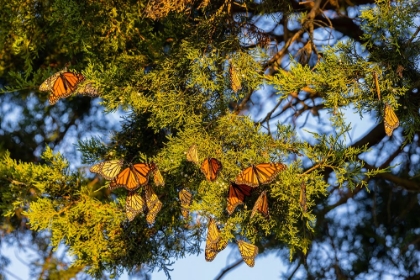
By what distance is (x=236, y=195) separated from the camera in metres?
2.64

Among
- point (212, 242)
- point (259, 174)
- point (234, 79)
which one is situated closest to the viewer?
point (259, 174)

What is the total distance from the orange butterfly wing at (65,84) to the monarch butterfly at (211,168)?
0.60 meters

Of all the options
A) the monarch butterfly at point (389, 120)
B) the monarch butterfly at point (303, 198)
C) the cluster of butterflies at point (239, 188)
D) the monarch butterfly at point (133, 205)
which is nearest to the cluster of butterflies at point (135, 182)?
the monarch butterfly at point (133, 205)

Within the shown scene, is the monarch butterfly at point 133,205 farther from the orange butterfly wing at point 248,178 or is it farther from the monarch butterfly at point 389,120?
the monarch butterfly at point 389,120

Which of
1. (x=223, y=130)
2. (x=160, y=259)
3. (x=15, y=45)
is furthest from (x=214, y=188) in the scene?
(x=15, y=45)

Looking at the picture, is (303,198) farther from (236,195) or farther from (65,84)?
(65,84)

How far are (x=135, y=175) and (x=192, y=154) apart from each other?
8.8 inches

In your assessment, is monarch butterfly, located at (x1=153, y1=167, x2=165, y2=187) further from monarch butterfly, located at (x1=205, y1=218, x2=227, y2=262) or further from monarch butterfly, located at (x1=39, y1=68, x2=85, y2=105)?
monarch butterfly, located at (x1=39, y1=68, x2=85, y2=105)

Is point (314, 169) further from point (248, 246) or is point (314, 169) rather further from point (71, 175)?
point (71, 175)

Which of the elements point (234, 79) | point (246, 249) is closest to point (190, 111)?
point (234, 79)

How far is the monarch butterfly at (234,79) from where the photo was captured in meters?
2.78

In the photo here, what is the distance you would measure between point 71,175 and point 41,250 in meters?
1.01

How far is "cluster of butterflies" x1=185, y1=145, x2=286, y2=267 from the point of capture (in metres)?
2.56

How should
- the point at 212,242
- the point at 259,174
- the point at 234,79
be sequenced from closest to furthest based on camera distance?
the point at 259,174 → the point at 212,242 → the point at 234,79
